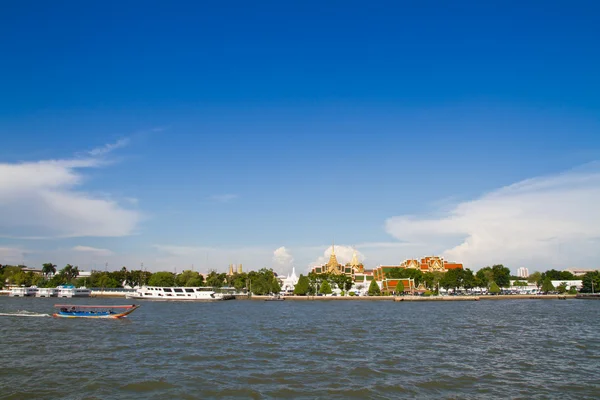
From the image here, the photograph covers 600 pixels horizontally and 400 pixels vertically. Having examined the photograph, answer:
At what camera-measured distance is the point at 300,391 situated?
1761cm

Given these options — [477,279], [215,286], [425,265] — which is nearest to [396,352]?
[477,279]

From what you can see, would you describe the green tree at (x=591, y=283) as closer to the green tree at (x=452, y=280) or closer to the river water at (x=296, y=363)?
the green tree at (x=452, y=280)

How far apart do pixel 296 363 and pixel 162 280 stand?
380ft

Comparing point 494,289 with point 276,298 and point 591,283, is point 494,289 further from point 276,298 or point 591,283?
point 276,298

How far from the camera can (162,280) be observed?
428ft

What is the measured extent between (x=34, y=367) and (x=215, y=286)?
11304 centimetres

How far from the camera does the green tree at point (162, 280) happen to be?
129875 mm

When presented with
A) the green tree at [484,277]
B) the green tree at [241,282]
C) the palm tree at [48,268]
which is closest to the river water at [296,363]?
the green tree at [484,277]

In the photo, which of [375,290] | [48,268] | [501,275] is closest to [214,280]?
[375,290]

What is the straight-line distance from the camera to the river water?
1780 centimetres

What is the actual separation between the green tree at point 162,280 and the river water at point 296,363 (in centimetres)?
9353

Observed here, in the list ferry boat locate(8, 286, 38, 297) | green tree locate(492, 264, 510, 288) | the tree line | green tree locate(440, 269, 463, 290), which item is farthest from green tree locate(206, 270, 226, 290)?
green tree locate(492, 264, 510, 288)

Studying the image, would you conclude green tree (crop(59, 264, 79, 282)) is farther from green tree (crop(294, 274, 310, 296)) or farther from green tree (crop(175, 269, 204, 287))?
green tree (crop(294, 274, 310, 296))

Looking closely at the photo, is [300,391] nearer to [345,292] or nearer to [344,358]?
[344,358]
